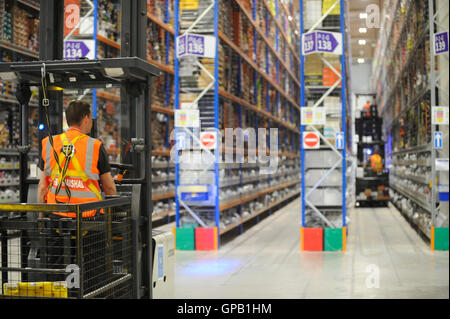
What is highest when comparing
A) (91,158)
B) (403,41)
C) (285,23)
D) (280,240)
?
(285,23)

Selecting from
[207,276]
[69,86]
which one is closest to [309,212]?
[207,276]

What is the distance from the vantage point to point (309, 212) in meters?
9.27

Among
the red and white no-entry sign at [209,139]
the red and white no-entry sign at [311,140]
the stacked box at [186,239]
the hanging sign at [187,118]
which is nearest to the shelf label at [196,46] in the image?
the hanging sign at [187,118]

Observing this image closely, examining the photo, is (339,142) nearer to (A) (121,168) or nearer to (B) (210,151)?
(B) (210,151)

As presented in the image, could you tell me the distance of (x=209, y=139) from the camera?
9.15 metres

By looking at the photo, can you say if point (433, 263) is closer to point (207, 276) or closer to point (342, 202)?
point (342, 202)

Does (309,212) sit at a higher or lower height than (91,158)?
lower

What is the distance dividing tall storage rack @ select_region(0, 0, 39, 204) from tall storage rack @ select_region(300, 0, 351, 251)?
4.46 m

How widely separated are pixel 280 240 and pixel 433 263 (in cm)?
312

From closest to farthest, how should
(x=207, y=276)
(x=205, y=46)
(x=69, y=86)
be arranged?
1. (x=69, y=86)
2. (x=207, y=276)
3. (x=205, y=46)

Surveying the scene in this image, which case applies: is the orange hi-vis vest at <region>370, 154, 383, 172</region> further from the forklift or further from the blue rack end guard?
the forklift

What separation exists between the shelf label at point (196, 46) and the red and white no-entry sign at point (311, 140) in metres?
1.86

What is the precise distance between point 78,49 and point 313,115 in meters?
3.60

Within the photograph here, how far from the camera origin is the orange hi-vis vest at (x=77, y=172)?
3.10 metres
